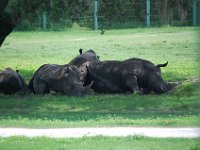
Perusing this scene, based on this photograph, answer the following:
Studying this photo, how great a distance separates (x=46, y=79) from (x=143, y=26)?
33648mm

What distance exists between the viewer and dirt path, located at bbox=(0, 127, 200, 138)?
433 inches

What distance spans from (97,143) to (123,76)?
10.4 m

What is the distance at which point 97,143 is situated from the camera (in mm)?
10008

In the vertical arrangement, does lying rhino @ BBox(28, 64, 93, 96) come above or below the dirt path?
below

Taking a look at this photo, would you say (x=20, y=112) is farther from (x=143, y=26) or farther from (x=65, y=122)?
(x=143, y=26)

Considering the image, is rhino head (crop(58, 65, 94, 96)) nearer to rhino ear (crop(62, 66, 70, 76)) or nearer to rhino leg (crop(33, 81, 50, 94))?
rhino ear (crop(62, 66, 70, 76))

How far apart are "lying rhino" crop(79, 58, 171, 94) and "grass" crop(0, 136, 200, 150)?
31.0 feet

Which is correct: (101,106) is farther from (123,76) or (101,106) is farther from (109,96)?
(123,76)

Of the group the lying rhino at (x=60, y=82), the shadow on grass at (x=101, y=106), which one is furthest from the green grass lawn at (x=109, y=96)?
the lying rhino at (x=60, y=82)

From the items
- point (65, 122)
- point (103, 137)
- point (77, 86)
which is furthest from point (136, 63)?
point (103, 137)

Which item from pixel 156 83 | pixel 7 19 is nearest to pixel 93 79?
pixel 156 83

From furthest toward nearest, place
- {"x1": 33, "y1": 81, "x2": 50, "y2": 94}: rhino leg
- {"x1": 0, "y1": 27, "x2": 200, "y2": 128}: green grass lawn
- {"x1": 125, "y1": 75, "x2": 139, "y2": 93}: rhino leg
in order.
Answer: {"x1": 33, "y1": 81, "x2": 50, "y2": 94}: rhino leg
{"x1": 125, "y1": 75, "x2": 139, "y2": 93}: rhino leg
{"x1": 0, "y1": 27, "x2": 200, "y2": 128}: green grass lawn

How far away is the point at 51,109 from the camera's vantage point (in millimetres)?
16547

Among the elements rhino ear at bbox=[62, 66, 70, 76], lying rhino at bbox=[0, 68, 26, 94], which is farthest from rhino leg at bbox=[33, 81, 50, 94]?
lying rhino at bbox=[0, 68, 26, 94]
